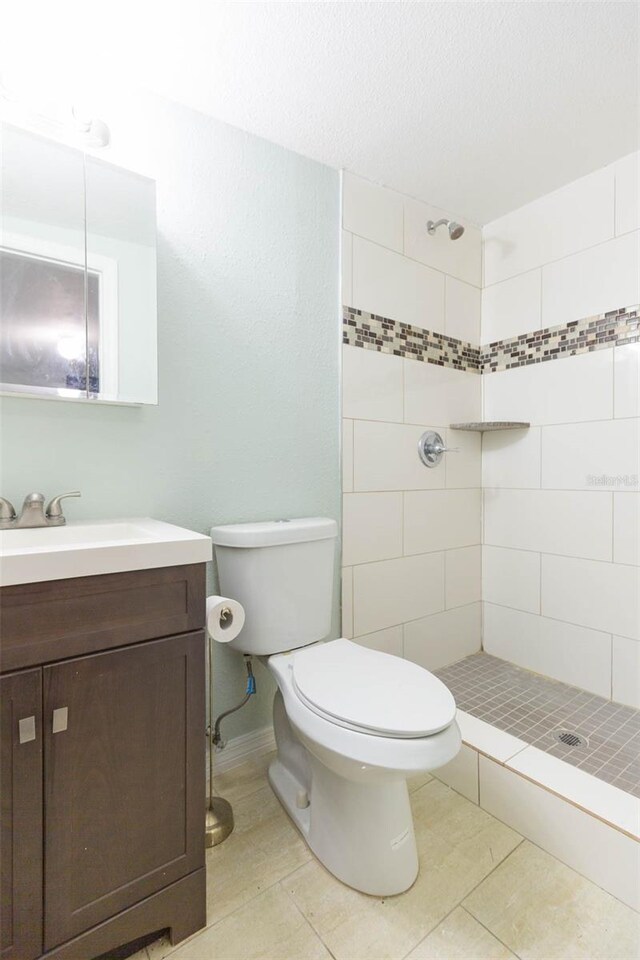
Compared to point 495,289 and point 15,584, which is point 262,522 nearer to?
point 15,584

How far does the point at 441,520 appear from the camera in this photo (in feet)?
6.97

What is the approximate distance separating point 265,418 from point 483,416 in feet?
3.97

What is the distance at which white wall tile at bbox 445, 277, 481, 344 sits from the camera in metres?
2.14

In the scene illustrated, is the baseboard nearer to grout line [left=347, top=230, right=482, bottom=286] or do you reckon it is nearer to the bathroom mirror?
the bathroom mirror

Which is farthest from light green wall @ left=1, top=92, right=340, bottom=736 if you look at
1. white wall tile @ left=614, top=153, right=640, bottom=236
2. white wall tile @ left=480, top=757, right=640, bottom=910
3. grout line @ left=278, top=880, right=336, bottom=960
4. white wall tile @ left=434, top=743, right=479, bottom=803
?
white wall tile @ left=614, top=153, right=640, bottom=236

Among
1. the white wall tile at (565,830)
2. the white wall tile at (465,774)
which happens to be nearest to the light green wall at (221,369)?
the white wall tile at (465,774)

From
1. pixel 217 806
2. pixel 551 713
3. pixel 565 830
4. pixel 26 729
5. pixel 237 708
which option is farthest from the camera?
pixel 551 713

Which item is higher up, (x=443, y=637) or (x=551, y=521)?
(x=551, y=521)

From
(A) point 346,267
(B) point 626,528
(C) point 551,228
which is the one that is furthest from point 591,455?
(A) point 346,267

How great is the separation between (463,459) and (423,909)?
1.63 m

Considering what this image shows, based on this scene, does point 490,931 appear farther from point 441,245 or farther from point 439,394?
point 441,245

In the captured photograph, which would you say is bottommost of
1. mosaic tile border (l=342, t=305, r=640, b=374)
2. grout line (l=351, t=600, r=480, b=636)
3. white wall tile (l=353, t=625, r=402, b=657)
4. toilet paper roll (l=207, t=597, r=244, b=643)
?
white wall tile (l=353, t=625, r=402, b=657)

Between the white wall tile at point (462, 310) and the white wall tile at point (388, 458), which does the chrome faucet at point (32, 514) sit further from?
the white wall tile at point (462, 310)

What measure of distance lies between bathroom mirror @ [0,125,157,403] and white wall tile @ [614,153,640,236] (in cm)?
168
